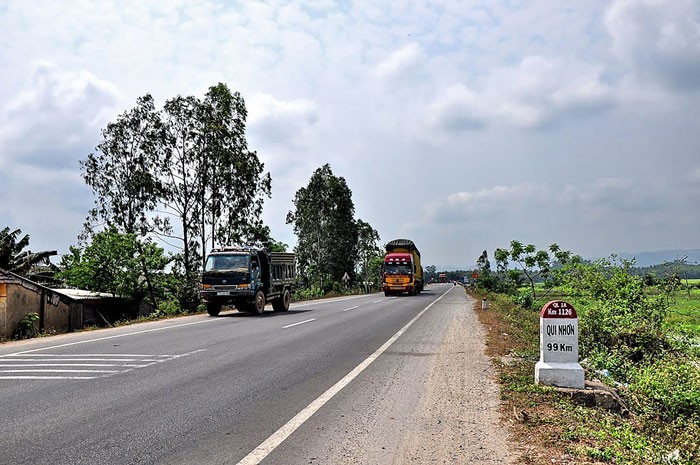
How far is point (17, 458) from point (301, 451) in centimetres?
247

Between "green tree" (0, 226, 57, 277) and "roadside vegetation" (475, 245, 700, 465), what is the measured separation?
31351 mm

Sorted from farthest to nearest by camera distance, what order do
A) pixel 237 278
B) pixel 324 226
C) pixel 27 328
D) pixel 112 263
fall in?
pixel 324 226
pixel 112 263
pixel 237 278
pixel 27 328

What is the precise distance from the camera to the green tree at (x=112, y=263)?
2862cm

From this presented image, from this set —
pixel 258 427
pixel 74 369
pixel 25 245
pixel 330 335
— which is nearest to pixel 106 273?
pixel 25 245

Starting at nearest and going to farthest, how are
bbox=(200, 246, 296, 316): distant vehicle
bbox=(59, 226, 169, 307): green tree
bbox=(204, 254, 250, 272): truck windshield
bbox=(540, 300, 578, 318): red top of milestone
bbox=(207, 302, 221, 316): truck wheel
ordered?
bbox=(540, 300, 578, 318): red top of milestone
bbox=(200, 246, 296, 316): distant vehicle
bbox=(204, 254, 250, 272): truck windshield
bbox=(207, 302, 221, 316): truck wheel
bbox=(59, 226, 169, 307): green tree

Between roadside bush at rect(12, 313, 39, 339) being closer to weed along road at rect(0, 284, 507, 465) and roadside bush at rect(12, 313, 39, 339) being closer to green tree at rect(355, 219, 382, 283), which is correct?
weed along road at rect(0, 284, 507, 465)

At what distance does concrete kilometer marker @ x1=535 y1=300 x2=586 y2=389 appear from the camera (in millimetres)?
7680

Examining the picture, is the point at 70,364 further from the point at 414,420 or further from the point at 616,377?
the point at 616,377

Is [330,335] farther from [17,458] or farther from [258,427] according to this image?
[17,458]

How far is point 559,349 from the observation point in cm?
782

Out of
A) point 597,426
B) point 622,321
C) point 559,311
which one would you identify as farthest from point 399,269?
point 597,426

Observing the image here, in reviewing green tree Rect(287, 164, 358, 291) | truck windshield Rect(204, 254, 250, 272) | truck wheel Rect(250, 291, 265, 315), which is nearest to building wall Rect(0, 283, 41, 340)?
truck windshield Rect(204, 254, 250, 272)

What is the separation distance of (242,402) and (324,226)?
56.2m

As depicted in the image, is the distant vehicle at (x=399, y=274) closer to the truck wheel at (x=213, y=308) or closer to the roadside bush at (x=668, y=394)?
the truck wheel at (x=213, y=308)
